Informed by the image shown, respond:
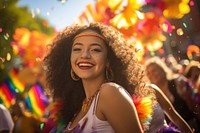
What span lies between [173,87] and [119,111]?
2.36 metres

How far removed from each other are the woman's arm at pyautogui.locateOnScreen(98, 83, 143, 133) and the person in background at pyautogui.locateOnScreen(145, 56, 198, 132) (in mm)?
1944

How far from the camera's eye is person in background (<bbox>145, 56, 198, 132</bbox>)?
10.8ft

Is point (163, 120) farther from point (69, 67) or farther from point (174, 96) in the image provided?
point (174, 96)

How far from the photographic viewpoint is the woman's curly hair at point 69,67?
1.97 m

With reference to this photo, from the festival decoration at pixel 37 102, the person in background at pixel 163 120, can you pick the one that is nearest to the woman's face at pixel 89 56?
the person in background at pixel 163 120

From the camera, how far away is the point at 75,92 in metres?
2.25

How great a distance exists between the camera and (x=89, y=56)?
182cm

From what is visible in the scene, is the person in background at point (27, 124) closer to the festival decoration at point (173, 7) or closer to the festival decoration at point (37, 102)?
the festival decoration at point (173, 7)

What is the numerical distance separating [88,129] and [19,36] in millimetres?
5064

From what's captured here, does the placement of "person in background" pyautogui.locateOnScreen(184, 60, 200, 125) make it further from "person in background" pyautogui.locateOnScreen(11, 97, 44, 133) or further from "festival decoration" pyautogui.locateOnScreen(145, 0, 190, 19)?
"person in background" pyautogui.locateOnScreen(11, 97, 44, 133)

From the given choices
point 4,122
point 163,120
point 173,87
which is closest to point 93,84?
point 163,120

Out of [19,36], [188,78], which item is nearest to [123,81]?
[188,78]

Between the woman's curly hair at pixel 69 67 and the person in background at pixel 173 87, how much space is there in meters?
1.27

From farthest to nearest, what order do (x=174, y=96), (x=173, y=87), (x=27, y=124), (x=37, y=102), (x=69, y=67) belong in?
1. (x=37, y=102)
2. (x=27, y=124)
3. (x=173, y=87)
4. (x=174, y=96)
5. (x=69, y=67)
